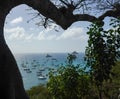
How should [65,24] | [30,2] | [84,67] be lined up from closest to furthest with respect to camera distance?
[30,2] < [65,24] < [84,67]

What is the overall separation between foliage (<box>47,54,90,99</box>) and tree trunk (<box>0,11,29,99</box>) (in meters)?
3.76

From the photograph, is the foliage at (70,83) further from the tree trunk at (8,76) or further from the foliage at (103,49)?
the tree trunk at (8,76)

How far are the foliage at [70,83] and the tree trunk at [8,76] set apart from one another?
3760 mm

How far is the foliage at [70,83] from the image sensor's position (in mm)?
10284

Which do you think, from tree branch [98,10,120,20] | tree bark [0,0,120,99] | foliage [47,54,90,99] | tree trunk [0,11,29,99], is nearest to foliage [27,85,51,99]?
foliage [47,54,90,99]

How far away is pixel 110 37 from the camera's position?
30.7ft

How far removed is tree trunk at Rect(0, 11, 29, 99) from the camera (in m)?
6.25

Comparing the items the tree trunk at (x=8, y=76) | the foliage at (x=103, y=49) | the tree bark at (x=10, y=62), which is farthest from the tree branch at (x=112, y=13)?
the tree trunk at (x=8, y=76)

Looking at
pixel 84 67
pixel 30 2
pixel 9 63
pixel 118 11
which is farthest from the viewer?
pixel 84 67

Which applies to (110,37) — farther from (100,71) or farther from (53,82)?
(53,82)

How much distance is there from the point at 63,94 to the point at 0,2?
14.8 feet

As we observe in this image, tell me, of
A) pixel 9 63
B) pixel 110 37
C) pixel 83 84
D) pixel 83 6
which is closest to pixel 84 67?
pixel 83 84

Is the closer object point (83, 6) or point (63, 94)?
point (83, 6)

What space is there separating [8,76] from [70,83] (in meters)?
4.14
